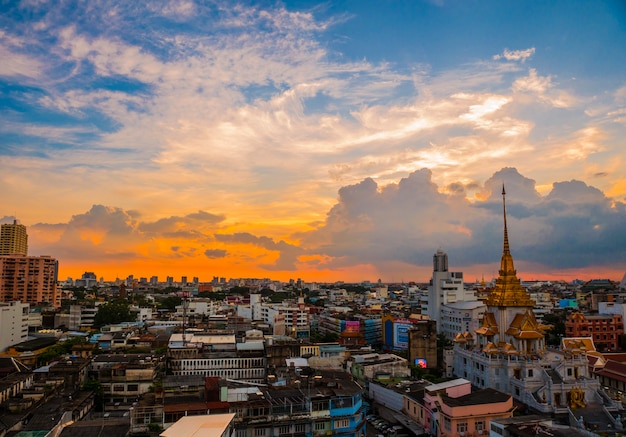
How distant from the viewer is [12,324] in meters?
58.6

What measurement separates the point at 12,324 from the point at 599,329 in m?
64.1

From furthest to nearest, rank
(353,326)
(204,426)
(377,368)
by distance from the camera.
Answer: (353,326) → (377,368) → (204,426)

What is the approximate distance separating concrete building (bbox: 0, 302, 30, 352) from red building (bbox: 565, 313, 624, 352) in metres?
60.8

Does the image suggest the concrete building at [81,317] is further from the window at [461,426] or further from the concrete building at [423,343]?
the window at [461,426]

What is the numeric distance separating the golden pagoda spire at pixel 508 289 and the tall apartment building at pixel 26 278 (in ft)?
247

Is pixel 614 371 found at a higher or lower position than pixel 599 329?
Answer: lower

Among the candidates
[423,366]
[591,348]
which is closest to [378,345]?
[423,366]

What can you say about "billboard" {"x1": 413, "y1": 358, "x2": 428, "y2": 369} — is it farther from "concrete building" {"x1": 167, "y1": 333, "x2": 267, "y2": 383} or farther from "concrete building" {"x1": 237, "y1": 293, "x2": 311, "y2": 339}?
"concrete building" {"x1": 237, "y1": 293, "x2": 311, "y2": 339}

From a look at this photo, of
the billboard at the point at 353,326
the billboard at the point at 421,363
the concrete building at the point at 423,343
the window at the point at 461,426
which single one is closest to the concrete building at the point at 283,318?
the billboard at the point at 353,326

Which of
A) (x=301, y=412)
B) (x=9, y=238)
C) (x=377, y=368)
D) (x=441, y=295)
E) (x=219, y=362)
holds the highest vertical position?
(x=9, y=238)

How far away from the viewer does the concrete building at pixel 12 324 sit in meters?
56.7

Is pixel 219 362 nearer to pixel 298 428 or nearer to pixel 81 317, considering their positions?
pixel 298 428

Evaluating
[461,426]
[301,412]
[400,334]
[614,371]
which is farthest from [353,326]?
[301,412]

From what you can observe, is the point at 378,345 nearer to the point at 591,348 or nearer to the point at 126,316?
the point at 591,348
